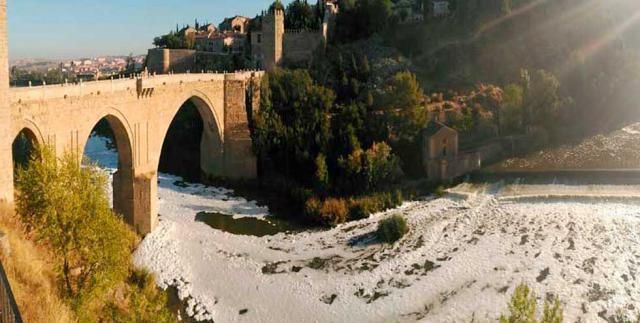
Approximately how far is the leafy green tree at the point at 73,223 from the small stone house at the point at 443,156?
19.0 metres

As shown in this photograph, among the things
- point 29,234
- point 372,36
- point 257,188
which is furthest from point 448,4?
point 29,234

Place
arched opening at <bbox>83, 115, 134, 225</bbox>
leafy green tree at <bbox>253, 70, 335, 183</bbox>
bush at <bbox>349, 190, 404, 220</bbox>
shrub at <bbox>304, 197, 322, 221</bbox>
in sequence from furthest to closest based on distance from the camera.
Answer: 1. leafy green tree at <bbox>253, 70, 335, 183</bbox>
2. bush at <bbox>349, 190, 404, 220</bbox>
3. shrub at <bbox>304, 197, 322, 221</bbox>
4. arched opening at <bbox>83, 115, 134, 225</bbox>

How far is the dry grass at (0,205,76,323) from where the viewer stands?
337 inches

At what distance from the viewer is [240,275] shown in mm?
19172

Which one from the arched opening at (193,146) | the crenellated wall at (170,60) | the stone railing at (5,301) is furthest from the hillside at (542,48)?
the stone railing at (5,301)

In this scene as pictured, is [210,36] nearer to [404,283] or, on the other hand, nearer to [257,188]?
[257,188]

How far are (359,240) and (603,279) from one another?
27.7 ft

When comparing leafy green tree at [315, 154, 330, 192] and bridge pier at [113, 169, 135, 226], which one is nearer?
bridge pier at [113, 169, 135, 226]

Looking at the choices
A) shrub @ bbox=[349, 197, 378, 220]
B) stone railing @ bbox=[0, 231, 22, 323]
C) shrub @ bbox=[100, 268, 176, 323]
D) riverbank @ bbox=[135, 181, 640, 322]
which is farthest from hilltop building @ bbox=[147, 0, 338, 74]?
stone railing @ bbox=[0, 231, 22, 323]

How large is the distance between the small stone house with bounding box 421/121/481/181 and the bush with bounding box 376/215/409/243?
746cm

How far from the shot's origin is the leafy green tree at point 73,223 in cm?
1218

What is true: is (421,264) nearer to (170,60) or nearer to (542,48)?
(542,48)

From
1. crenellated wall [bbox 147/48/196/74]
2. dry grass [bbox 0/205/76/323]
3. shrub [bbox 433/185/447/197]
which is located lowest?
shrub [bbox 433/185/447/197]

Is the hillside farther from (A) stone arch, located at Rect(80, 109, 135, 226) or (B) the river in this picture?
(A) stone arch, located at Rect(80, 109, 135, 226)
